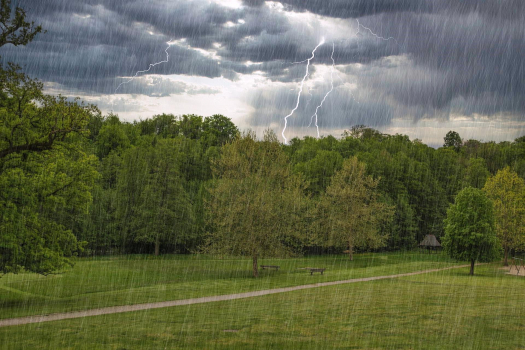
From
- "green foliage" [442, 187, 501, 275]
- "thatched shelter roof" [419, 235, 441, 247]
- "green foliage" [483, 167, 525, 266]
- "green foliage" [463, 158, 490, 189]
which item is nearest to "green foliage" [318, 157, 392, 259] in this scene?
"green foliage" [483, 167, 525, 266]

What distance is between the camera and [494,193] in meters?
48.3

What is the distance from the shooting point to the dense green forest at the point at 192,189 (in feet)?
64.2

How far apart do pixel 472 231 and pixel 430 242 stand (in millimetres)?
36341

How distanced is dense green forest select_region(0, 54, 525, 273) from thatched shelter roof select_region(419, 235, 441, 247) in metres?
2.04

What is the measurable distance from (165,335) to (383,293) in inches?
509

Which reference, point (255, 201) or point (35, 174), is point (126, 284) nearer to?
point (255, 201)

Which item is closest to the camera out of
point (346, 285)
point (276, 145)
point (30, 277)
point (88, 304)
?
point (88, 304)

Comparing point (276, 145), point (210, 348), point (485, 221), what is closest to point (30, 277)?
point (276, 145)

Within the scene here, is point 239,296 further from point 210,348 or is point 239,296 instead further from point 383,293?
point 210,348

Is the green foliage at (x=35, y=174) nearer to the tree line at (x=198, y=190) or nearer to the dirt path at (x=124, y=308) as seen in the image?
the tree line at (x=198, y=190)

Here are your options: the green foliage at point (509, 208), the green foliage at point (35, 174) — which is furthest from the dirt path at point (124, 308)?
the green foliage at point (509, 208)

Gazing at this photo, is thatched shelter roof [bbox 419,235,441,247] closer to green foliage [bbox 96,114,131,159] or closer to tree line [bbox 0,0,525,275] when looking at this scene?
tree line [bbox 0,0,525,275]

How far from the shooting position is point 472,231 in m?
33.9

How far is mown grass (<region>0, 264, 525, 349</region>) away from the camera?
11.8 m
